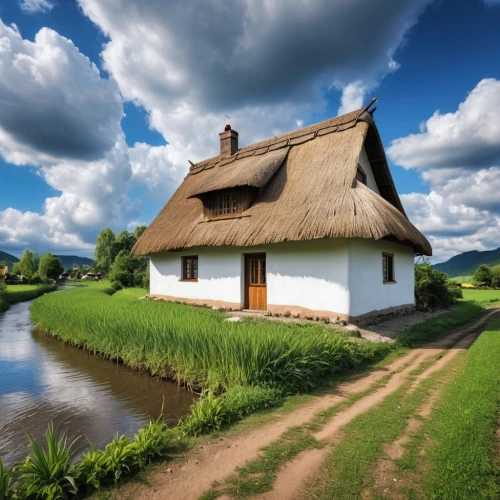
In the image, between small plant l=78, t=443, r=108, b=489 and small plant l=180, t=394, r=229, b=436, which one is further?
small plant l=180, t=394, r=229, b=436

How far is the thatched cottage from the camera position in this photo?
9773 mm

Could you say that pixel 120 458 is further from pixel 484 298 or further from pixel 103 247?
pixel 103 247

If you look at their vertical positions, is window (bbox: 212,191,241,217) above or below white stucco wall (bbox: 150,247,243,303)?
→ above

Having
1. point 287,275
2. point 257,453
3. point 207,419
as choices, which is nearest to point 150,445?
point 207,419

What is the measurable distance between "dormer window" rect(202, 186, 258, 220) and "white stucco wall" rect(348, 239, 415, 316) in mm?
4478

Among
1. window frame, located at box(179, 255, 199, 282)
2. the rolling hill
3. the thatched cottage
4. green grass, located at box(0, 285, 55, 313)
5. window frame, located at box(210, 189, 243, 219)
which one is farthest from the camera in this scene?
the rolling hill

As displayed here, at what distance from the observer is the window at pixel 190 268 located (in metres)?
14.4

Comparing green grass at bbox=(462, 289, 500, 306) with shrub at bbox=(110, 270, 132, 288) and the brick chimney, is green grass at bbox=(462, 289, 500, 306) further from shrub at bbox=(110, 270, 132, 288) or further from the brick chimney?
shrub at bbox=(110, 270, 132, 288)

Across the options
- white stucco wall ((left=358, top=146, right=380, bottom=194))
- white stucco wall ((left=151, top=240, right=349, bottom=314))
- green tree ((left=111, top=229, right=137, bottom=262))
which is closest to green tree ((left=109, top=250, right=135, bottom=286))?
green tree ((left=111, top=229, right=137, bottom=262))

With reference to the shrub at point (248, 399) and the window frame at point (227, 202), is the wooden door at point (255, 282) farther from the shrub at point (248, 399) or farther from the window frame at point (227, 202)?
the shrub at point (248, 399)

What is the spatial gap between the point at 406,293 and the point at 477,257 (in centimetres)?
17965

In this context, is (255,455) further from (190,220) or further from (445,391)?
(190,220)

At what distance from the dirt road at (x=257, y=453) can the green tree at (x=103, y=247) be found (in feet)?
176

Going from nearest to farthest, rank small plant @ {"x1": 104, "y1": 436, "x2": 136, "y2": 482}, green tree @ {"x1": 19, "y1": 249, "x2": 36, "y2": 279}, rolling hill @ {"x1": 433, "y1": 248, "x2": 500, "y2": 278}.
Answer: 1. small plant @ {"x1": 104, "y1": 436, "x2": 136, "y2": 482}
2. green tree @ {"x1": 19, "y1": 249, "x2": 36, "y2": 279}
3. rolling hill @ {"x1": 433, "y1": 248, "x2": 500, "y2": 278}
